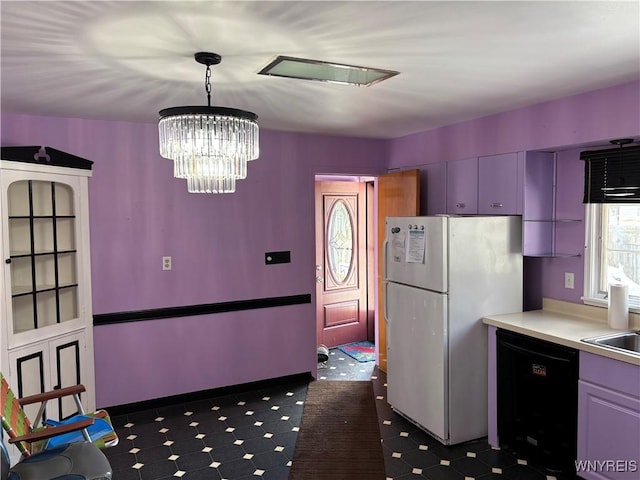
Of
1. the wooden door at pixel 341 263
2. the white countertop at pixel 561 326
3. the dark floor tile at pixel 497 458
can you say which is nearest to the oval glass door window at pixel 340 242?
the wooden door at pixel 341 263

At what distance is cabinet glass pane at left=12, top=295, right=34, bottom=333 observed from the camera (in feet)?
10.3

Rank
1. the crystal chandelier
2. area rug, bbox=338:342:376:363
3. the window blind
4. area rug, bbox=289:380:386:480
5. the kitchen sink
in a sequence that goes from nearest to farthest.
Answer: the crystal chandelier
the kitchen sink
the window blind
area rug, bbox=289:380:386:480
area rug, bbox=338:342:376:363

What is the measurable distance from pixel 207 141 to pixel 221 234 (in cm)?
227

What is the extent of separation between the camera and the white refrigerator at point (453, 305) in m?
3.27

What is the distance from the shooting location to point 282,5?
1643 millimetres

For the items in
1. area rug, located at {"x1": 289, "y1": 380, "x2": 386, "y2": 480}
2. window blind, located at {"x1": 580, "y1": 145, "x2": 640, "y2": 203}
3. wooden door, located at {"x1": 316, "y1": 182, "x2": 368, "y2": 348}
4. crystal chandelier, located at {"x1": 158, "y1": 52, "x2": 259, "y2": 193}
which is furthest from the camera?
wooden door, located at {"x1": 316, "y1": 182, "x2": 368, "y2": 348}

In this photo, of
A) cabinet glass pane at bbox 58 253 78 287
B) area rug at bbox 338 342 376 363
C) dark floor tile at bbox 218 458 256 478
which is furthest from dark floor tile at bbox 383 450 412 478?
cabinet glass pane at bbox 58 253 78 287

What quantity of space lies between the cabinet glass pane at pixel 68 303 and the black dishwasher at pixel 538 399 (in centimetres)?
304

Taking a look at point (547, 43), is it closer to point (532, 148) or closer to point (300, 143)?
point (532, 148)

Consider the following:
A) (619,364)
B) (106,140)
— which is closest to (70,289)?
(106,140)

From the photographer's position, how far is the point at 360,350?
560cm

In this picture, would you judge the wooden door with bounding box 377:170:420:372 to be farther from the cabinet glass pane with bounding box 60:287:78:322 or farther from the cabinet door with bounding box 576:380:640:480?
the cabinet glass pane with bounding box 60:287:78:322

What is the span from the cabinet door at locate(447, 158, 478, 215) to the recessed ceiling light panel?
1.53 metres

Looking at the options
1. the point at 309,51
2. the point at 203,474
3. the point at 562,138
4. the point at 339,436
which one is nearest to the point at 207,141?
the point at 309,51
